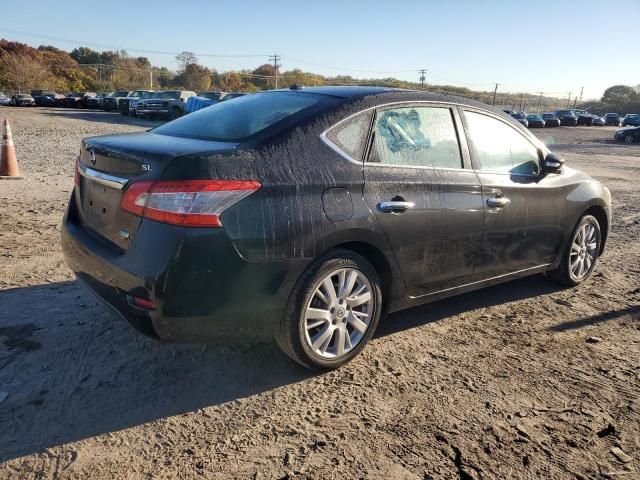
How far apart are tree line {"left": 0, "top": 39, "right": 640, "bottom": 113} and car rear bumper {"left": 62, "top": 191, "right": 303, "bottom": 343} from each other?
62.9m

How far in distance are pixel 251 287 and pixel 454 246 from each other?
155 cm

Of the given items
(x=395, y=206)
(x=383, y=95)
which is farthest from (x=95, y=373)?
(x=383, y=95)

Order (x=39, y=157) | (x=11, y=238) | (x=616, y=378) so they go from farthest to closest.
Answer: (x=39, y=157), (x=11, y=238), (x=616, y=378)

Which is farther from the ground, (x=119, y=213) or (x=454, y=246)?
(x=119, y=213)

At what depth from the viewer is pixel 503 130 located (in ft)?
13.4

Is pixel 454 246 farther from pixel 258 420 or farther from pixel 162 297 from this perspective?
pixel 162 297

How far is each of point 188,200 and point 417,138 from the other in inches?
66.0

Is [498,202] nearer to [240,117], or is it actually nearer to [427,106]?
[427,106]

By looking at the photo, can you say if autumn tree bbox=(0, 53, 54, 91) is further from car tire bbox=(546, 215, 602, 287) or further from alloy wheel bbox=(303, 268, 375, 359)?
alloy wheel bbox=(303, 268, 375, 359)

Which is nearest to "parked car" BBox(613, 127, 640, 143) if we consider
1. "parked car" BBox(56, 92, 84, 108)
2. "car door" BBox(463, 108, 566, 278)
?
"car door" BBox(463, 108, 566, 278)

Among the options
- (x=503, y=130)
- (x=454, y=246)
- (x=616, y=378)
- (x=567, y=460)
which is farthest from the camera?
(x=503, y=130)

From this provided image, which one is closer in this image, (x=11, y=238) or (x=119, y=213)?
(x=119, y=213)

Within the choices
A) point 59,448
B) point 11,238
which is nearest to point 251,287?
point 59,448

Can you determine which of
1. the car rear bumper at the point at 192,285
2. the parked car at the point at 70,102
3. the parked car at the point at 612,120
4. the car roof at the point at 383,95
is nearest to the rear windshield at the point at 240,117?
the car roof at the point at 383,95
